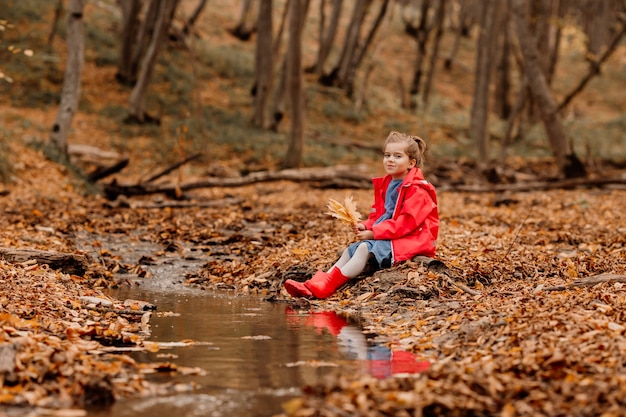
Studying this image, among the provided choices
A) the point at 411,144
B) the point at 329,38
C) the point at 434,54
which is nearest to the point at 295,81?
the point at 411,144

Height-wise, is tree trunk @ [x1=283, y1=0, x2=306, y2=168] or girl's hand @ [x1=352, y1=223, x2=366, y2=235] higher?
tree trunk @ [x1=283, y1=0, x2=306, y2=168]

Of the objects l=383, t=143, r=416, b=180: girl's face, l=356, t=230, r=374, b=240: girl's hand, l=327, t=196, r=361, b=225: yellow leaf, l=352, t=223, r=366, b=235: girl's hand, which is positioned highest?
l=383, t=143, r=416, b=180: girl's face

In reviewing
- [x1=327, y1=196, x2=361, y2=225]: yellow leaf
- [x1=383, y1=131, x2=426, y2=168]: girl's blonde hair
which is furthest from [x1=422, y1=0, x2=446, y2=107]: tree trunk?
[x1=327, y1=196, x2=361, y2=225]: yellow leaf

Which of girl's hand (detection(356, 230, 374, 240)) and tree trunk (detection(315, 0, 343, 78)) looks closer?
girl's hand (detection(356, 230, 374, 240))

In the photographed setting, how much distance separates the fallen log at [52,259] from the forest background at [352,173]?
256 millimetres

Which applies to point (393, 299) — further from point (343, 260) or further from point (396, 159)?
point (396, 159)

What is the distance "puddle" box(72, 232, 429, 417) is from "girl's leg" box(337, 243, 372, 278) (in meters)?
0.68

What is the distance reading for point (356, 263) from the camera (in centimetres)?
727

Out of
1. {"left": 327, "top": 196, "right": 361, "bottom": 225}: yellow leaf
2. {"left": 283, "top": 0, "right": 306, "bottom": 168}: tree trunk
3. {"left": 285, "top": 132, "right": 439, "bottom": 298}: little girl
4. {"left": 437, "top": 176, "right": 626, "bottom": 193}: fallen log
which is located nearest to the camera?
{"left": 285, "top": 132, "right": 439, "bottom": 298}: little girl

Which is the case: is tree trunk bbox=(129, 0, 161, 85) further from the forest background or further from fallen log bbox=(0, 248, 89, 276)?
fallen log bbox=(0, 248, 89, 276)

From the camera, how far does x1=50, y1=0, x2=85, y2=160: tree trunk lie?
15508 millimetres

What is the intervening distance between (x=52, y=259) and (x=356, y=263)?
298cm

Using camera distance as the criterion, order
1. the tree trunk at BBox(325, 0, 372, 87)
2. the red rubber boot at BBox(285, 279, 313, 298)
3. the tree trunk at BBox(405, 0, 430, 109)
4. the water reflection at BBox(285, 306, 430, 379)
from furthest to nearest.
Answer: the tree trunk at BBox(405, 0, 430, 109), the tree trunk at BBox(325, 0, 372, 87), the red rubber boot at BBox(285, 279, 313, 298), the water reflection at BBox(285, 306, 430, 379)

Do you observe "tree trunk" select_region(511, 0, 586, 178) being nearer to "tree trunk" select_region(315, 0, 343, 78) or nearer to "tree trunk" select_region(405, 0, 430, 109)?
"tree trunk" select_region(315, 0, 343, 78)
